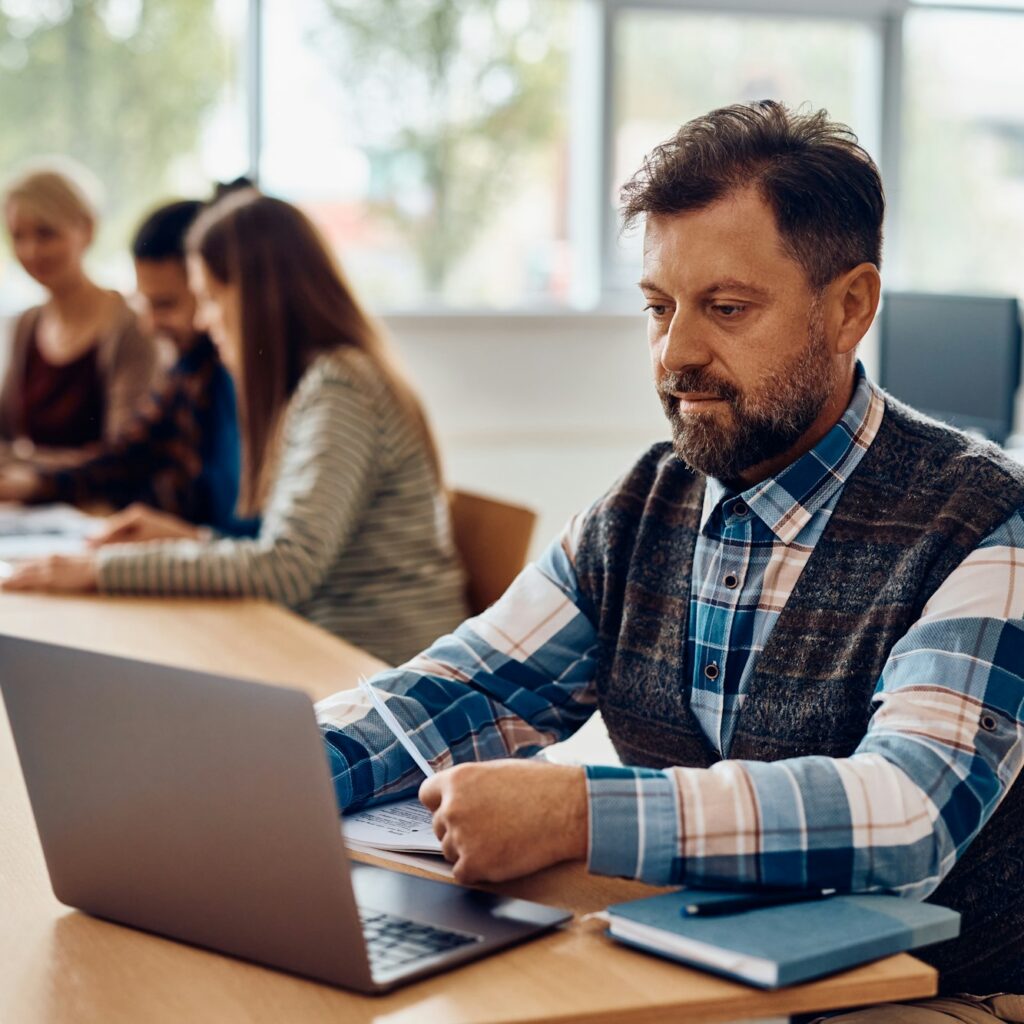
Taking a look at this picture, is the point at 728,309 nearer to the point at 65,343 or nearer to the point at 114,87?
the point at 65,343

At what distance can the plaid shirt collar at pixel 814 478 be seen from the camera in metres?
1.20

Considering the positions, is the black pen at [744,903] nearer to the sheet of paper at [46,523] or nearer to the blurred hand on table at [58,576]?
the blurred hand on table at [58,576]

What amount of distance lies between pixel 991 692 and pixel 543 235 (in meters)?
3.71

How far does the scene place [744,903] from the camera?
0.91 metres

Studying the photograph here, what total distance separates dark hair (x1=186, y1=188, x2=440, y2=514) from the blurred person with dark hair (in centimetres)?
49

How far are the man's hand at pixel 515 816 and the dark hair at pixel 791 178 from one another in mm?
469

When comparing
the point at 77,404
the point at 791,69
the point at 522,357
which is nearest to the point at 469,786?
the point at 77,404

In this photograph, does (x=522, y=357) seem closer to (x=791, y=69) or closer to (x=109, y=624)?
(x=791, y=69)

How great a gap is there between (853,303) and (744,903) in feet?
1.73

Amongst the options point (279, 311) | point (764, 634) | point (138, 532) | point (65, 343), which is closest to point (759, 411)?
point (764, 634)

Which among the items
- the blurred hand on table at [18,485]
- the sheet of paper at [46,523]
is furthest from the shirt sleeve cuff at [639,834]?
the blurred hand on table at [18,485]

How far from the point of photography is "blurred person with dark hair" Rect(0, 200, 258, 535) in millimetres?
2900

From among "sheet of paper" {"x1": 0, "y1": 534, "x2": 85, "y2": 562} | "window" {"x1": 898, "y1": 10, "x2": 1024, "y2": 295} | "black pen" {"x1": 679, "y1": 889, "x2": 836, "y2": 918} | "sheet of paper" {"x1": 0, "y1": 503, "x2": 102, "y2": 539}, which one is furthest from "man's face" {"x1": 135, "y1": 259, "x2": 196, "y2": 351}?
"window" {"x1": 898, "y1": 10, "x2": 1024, "y2": 295}

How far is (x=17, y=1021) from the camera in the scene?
853 millimetres
